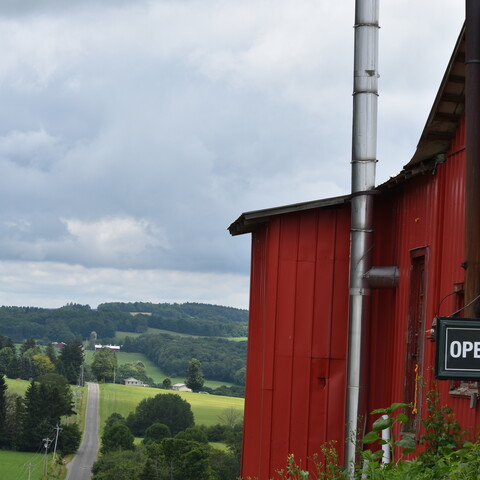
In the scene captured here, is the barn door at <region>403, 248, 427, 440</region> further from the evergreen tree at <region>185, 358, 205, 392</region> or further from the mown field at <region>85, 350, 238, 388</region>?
the mown field at <region>85, 350, 238, 388</region>

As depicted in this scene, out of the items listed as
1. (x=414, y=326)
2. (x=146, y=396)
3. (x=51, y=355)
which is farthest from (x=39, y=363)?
(x=414, y=326)

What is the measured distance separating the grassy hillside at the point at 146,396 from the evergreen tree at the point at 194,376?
44.0 feet

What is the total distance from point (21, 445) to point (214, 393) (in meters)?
45.2

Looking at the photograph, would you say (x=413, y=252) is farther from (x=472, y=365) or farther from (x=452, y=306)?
(x=472, y=365)

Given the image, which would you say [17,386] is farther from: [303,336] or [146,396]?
[303,336]

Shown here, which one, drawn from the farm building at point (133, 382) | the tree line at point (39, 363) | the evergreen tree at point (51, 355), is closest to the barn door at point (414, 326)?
the farm building at point (133, 382)

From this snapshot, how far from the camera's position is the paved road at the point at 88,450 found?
116938 mm

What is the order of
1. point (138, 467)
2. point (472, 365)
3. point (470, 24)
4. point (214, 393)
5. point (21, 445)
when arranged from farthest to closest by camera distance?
point (214, 393), point (21, 445), point (138, 467), point (470, 24), point (472, 365)

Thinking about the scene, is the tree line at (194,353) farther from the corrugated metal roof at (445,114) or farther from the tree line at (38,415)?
the corrugated metal roof at (445,114)

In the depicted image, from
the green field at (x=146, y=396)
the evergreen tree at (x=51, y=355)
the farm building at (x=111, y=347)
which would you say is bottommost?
the green field at (x=146, y=396)

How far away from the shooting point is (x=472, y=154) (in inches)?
324

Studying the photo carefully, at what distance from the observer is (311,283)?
12.2 metres

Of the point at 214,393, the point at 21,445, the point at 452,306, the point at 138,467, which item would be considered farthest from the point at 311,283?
the point at 214,393

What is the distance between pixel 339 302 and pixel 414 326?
1665 millimetres
